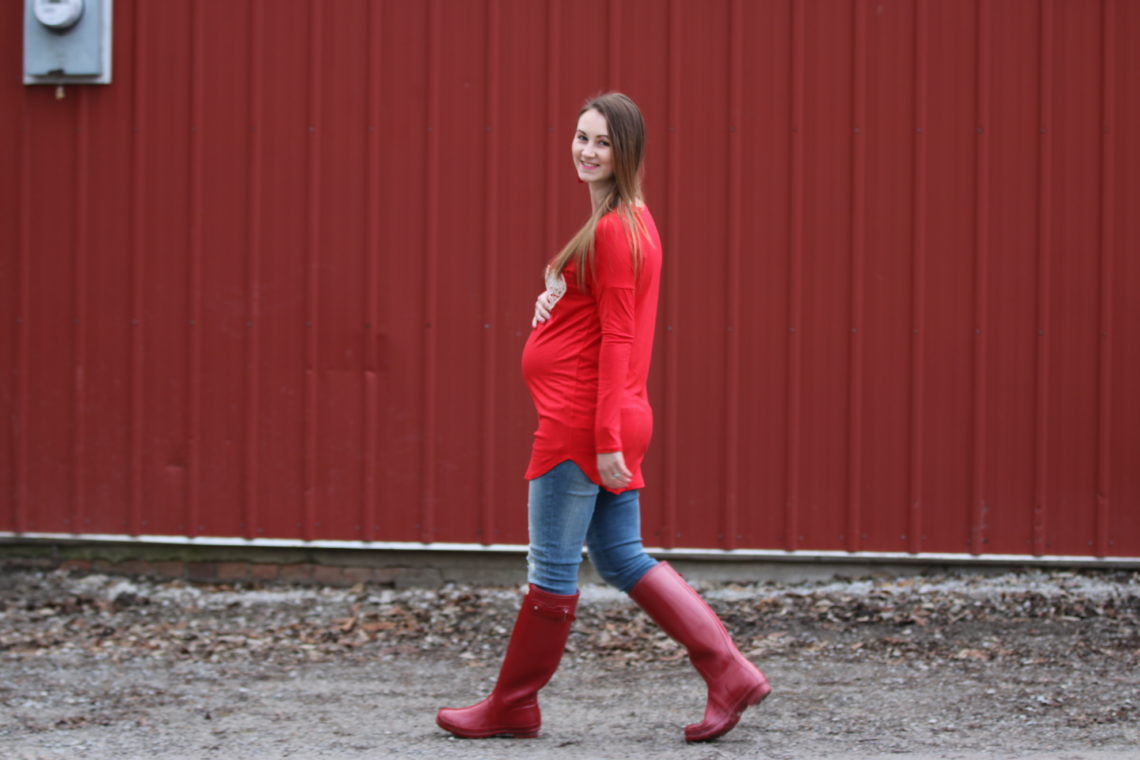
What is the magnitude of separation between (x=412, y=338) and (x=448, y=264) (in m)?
0.37

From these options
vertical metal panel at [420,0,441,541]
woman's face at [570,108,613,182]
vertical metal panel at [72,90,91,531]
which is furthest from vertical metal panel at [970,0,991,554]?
vertical metal panel at [72,90,91,531]

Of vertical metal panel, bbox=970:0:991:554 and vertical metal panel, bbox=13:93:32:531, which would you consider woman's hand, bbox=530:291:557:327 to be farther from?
vertical metal panel, bbox=13:93:32:531

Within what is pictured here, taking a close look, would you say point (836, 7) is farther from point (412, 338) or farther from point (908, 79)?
point (412, 338)

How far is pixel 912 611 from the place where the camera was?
5.47m

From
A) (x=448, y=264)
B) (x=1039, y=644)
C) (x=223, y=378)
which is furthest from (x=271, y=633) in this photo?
(x=1039, y=644)

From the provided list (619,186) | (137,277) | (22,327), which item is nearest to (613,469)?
(619,186)

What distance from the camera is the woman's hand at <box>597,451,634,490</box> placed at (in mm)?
3449

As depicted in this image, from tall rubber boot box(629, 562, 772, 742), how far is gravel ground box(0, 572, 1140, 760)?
11 centimetres

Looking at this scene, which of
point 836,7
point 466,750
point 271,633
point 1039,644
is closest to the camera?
point 466,750

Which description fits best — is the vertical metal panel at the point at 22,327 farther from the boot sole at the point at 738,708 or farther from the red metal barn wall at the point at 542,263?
the boot sole at the point at 738,708

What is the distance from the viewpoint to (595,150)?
3.57 m

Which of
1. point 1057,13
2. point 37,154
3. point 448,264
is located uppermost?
point 1057,13

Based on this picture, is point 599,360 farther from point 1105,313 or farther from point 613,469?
point 1105,313

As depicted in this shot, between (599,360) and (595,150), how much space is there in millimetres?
574
